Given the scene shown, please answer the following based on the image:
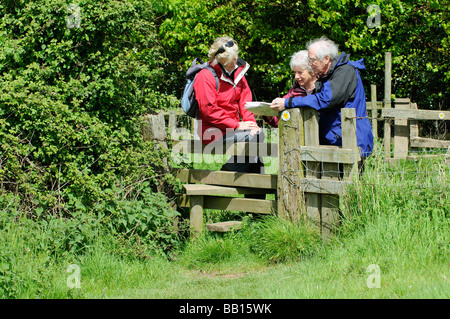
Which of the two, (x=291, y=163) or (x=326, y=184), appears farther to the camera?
(x=291, y=163)

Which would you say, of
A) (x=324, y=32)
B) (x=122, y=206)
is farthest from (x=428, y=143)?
(x=122, y=206)

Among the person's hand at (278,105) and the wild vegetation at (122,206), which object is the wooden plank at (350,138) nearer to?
the wild vegetation at (122,206)

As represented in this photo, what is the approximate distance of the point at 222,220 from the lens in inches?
266

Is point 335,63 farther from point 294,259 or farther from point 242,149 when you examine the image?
point 294,259

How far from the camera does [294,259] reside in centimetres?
531

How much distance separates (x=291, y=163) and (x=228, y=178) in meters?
0.85

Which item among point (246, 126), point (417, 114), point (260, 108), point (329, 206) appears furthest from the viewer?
point (417, 114)

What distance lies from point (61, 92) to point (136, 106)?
0.90 m

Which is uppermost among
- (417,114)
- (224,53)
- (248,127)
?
(224,53)

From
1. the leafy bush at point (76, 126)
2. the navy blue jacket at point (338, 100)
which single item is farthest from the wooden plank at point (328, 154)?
the leafy bush at point (76, 126)

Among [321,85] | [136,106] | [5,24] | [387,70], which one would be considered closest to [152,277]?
[136,106]

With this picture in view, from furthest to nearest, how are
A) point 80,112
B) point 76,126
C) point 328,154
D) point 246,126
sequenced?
point 246,126
point 80,112
point 76,126
point 328,154

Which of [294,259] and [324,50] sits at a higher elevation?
[324,50]

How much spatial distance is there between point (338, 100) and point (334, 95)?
69 mm
